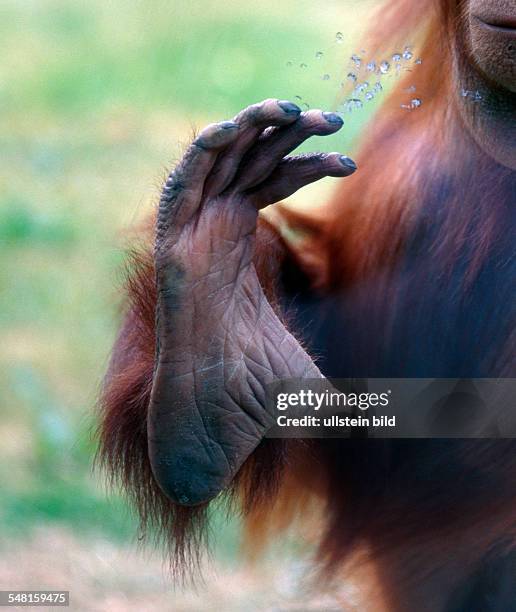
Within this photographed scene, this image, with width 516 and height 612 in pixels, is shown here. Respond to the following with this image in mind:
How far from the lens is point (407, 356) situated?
1490mm

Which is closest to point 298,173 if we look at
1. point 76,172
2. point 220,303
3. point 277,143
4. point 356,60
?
point 277,143

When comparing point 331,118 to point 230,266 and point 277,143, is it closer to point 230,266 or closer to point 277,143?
point 277,143

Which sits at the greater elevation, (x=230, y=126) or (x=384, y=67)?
(x=384, y=67)

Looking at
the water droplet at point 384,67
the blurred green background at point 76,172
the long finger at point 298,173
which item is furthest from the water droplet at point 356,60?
the long finger at point 298,173

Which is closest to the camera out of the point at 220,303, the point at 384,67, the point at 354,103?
the point at 220,303

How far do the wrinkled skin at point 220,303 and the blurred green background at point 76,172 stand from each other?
487mm

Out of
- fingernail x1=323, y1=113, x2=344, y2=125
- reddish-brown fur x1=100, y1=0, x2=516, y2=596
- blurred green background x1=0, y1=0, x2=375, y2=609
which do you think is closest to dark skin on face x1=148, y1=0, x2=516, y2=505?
fingernail x1=323, y1=113, x2=344, y2=125

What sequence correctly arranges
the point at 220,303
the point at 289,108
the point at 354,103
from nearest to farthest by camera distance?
the point at 289,108 < the point at 220,303 < the point at 354,103

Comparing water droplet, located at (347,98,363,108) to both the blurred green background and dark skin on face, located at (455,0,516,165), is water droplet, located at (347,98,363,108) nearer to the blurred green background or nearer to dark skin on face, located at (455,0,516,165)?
dark skin on face, located at (455,0,516,165)

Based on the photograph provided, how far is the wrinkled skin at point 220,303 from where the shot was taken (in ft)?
4.00

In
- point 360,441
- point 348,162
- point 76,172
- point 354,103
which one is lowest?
point 360,441

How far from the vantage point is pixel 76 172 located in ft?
6.62

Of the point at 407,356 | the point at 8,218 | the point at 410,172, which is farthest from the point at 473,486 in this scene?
the point at 8,218

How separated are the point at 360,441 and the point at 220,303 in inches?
13.6
